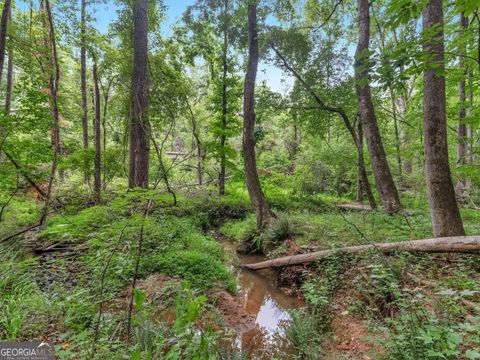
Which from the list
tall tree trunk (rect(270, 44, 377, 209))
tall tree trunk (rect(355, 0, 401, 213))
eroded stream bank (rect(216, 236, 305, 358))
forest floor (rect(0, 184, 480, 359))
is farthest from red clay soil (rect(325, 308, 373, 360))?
tall tree trunk (rect(270, 44, 377, 209))

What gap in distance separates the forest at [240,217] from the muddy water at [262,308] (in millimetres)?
36

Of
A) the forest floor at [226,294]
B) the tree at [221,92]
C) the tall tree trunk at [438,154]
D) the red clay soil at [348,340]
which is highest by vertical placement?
the tree at [221,92]

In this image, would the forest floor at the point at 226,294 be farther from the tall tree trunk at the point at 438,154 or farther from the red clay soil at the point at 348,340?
the tall tree trunk at the point at 438,154

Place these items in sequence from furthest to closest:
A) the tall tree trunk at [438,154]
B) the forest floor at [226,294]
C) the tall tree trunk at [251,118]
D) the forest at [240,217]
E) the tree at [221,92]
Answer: the tree at [221,92] < the tall tree trunk at [251,118] < the tall tree trunk at [438,154] < the forest at [240,217] < the forest floor at [226,294]

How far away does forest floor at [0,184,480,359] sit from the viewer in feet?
6.46

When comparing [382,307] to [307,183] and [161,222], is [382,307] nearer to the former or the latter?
Result: [161,222]

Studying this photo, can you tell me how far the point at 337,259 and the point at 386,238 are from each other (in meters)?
1.23

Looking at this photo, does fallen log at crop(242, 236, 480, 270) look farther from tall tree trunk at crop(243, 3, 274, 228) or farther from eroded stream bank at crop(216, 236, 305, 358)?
tall tree trunk at crop(243, 3, 274, 228)

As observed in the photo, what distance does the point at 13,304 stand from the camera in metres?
2.39

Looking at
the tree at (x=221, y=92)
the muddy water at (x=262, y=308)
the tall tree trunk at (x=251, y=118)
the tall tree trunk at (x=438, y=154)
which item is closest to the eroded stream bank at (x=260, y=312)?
the muddy water at (x=262, y=308)

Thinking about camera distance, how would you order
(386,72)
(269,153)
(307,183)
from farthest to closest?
(269,153)
(307,183)
(386,72)

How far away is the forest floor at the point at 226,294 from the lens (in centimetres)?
197

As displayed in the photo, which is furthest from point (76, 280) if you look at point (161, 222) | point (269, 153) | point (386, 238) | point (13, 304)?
point (269, 153)

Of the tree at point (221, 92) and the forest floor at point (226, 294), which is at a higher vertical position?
the tree at point (221, 92)
